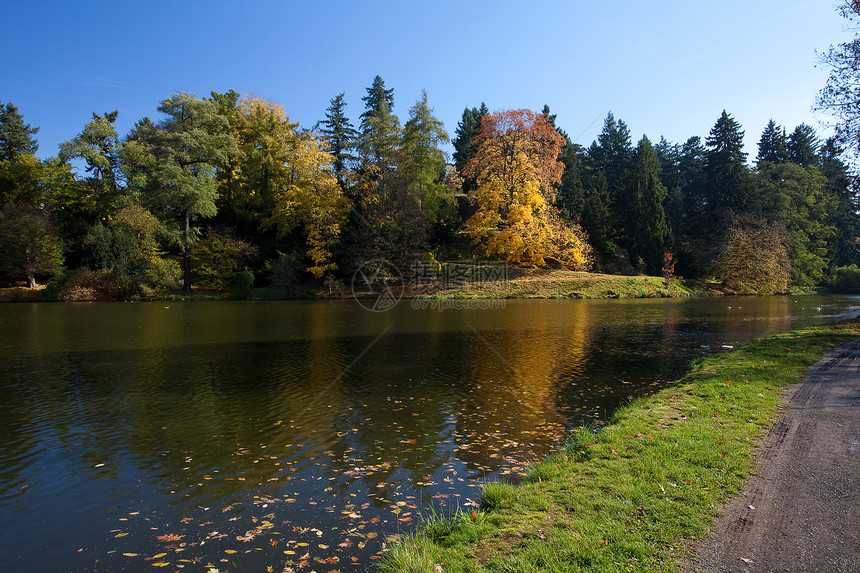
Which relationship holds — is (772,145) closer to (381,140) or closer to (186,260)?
(381,140)

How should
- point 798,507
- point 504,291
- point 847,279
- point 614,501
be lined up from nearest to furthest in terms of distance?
1. point 798,507
2. point 614,501
3. point 504,291
4. point 847,279

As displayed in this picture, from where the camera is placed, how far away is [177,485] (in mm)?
6012

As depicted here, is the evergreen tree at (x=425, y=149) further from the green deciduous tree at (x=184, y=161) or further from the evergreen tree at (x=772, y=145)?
the evergreen tree at (x=772, y=145)

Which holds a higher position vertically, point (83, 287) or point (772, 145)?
point (772, 145)

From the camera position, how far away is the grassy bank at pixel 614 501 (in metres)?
3.79

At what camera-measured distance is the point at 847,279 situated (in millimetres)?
52344

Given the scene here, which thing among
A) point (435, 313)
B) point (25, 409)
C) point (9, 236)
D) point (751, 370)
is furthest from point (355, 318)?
point (9, 236)

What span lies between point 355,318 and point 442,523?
21.2 m

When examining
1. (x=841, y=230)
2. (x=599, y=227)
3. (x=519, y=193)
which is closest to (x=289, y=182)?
(x=519, y=193)

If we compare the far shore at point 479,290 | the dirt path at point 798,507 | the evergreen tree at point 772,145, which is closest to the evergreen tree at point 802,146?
the evergreen tree at point 772,145

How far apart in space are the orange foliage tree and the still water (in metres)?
22.3

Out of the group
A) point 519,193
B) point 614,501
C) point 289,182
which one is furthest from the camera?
point 289,182

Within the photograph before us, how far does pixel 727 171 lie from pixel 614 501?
59.6m

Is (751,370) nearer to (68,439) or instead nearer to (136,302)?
(68,439)
